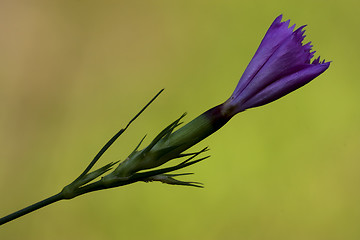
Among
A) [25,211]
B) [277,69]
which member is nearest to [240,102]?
[277,69]

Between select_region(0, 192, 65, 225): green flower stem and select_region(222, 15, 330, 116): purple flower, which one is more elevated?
select_region(0, 192, 65, 225): green flower stem

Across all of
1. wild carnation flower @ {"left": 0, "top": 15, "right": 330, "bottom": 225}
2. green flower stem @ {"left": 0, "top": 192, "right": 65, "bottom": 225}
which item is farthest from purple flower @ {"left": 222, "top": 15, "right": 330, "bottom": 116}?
green flower stem @ {"left": 0, "top": 192, "right": 65, "bottom": 225}

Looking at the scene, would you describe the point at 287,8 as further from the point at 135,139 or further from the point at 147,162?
the point at 147,162

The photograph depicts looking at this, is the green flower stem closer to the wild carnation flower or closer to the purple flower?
the wild carnation flower

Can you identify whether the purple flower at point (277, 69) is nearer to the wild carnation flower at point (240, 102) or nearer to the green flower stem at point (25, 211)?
the wild carnation flower at point (240, 102)

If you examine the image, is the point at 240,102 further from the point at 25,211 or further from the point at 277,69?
the point at 25,211

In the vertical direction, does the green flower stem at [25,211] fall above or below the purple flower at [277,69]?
above

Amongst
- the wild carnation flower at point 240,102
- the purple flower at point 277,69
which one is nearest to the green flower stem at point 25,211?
the wild carnation flower at point 240,102

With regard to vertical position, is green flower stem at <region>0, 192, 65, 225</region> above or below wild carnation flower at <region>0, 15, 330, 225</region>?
above
